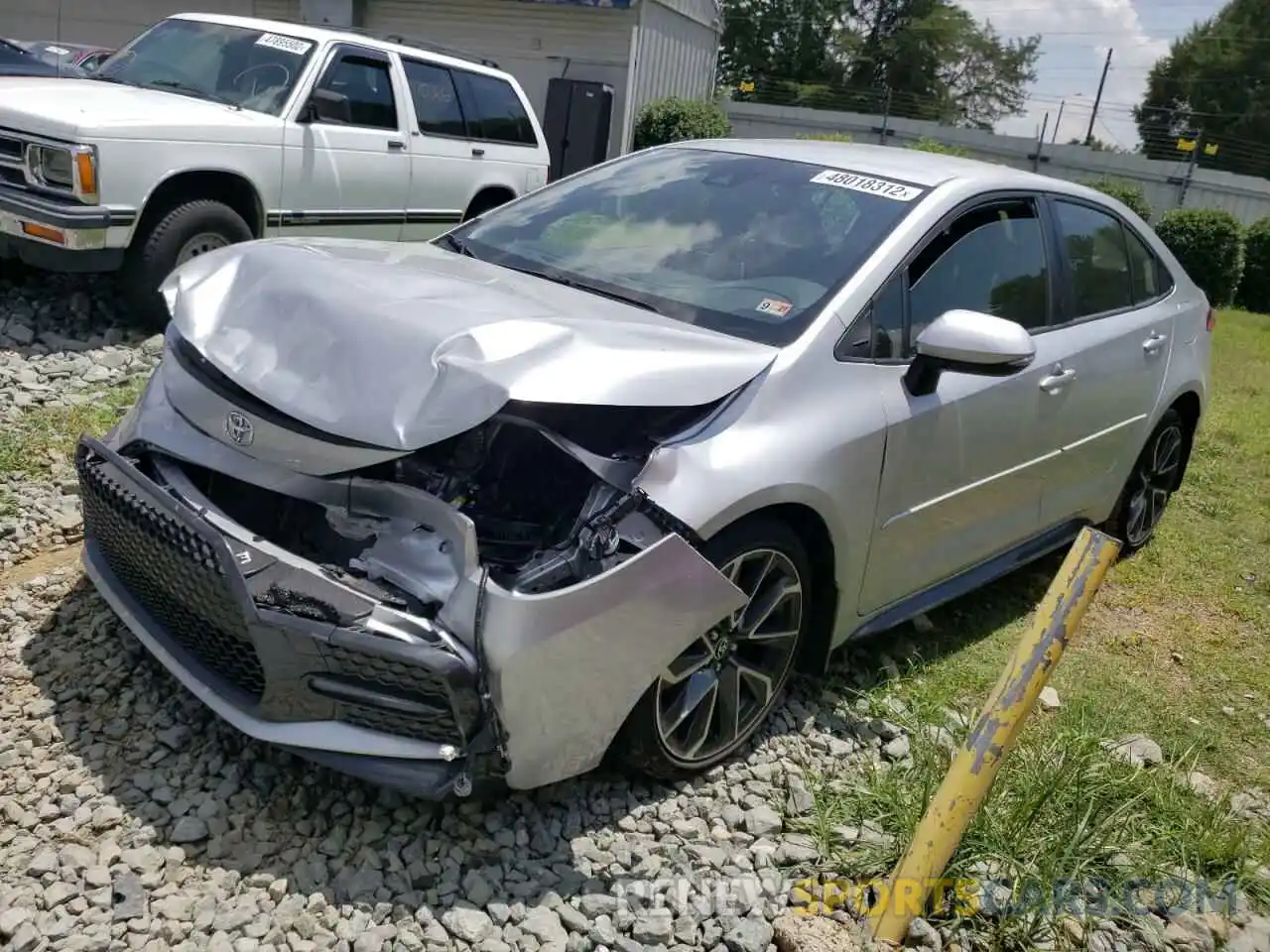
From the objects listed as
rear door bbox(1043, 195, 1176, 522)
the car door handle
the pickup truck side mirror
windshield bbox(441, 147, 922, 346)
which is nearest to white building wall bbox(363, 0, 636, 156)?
the pickup truck side mirror

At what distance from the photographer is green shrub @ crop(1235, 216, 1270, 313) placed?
17.1 meters

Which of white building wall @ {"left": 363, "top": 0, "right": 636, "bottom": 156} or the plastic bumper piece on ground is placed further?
white building wall @ {"left": 363, "top": 0, "right": 636, "bottom": 156}

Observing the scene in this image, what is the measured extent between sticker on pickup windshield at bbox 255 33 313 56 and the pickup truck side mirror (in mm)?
341

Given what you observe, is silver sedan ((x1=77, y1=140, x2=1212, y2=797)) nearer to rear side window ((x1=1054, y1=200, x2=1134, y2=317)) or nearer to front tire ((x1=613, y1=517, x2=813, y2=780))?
front tire ((x1=613, y1=517, x2=813, y2=780))

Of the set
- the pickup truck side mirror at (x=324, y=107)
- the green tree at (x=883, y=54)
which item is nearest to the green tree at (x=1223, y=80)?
the green tree at (x=883, y=54)

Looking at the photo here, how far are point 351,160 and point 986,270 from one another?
4742 mm

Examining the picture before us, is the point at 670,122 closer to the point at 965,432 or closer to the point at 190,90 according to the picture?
the point at 190,90

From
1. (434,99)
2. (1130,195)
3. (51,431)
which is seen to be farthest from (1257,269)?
(51,431)

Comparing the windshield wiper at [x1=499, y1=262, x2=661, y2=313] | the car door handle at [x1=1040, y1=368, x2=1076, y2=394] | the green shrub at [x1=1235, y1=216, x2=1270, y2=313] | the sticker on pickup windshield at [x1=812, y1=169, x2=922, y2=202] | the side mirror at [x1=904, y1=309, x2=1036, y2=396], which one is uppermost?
the sticker on pickup windshield at [x1=812, y1=169, x2=922, y2=202]

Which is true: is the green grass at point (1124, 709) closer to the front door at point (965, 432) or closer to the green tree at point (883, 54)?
the front door at point (965, 432)

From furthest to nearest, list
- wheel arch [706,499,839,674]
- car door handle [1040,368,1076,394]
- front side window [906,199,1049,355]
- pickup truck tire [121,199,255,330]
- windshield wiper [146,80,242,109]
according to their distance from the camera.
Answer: windshield wiper [146,80,242,109]
pickup truck tire [121,199,255,330]
car door handle [1040,368,1076,394]
front side window [906,199,1049,355]
wheel arch [706,499,839,674]

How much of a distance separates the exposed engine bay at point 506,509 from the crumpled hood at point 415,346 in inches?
5.2

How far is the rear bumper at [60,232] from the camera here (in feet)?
18.1

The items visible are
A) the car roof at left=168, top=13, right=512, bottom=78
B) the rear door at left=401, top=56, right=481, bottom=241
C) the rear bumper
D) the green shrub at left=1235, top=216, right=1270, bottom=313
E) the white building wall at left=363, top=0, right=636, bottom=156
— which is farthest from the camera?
the green shrub at left=1235, top=216, right=1270, bottom=313
